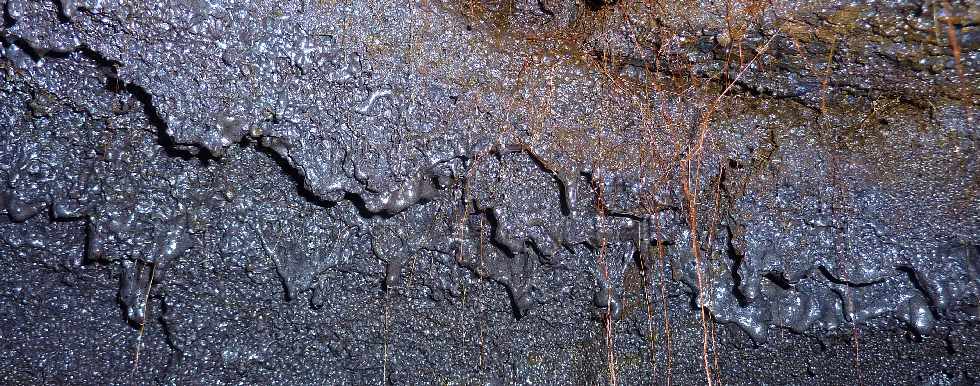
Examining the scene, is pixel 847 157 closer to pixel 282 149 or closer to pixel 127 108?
pixel 282 149

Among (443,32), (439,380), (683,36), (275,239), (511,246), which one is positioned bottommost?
(439,380)

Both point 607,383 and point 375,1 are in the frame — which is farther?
point 607,383

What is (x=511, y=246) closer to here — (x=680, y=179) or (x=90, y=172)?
(x=680, y=179)

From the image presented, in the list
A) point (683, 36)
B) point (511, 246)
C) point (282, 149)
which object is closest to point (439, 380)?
point (511, 246)

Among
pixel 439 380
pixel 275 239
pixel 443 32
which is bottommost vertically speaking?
pixel 439 380

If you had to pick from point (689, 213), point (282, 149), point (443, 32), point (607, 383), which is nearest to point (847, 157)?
point (689, 213)

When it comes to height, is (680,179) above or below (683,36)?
below
